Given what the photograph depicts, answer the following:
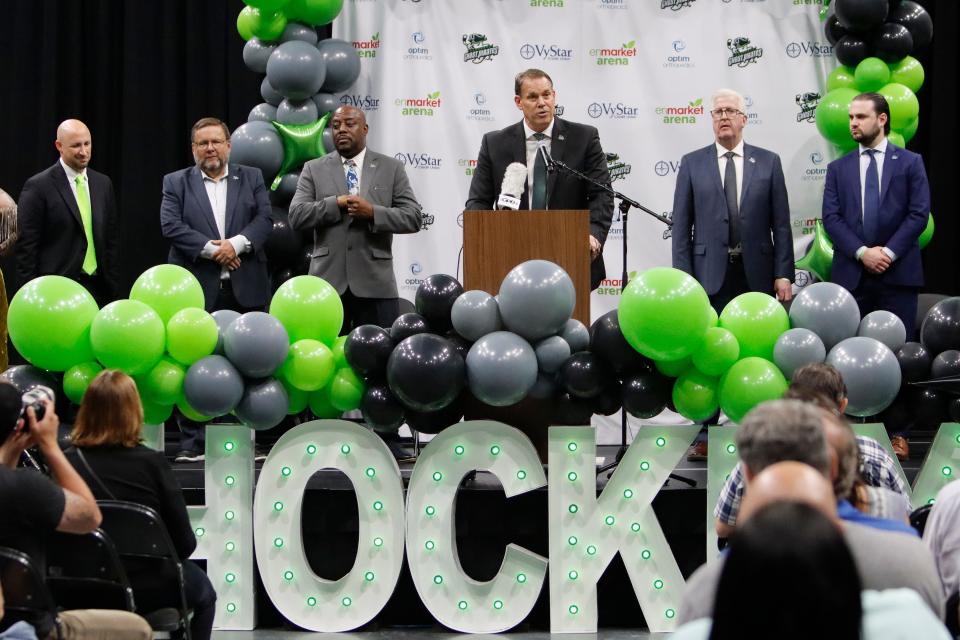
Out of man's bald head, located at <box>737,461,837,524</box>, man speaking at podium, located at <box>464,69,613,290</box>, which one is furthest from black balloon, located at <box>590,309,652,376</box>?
man's bald head, located at <box>737,461,837,524</box>

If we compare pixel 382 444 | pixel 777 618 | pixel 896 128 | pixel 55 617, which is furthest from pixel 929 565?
pixel 896 128

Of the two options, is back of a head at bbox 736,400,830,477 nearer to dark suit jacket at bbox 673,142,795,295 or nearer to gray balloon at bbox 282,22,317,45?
dark suit jacket at bbox 673,142,795,295

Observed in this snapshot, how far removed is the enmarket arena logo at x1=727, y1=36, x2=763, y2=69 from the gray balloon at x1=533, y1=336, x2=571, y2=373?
4050 mm

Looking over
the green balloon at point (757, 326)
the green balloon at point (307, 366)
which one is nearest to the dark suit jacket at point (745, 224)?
the green balloon at point (757, 326)

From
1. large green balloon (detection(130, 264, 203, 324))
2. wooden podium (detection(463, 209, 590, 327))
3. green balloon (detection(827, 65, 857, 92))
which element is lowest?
large green balloon (detection(130, 264, 203, 324))

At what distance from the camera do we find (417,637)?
4.99m

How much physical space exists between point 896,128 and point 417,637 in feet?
14.5

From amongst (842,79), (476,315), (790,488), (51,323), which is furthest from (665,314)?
(842,79)

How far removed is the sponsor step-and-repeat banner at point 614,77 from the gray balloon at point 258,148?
1.14 metres

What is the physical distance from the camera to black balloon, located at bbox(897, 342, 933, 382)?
4824 mm

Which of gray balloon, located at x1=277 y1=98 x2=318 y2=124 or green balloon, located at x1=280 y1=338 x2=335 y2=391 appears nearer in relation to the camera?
green balloon, located at x1=280 y1=338 x2=335 y2=391

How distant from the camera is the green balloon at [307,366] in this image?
4961mm

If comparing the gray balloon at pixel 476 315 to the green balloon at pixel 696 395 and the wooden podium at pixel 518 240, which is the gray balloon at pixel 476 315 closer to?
the wooden podium at pixel 518 240

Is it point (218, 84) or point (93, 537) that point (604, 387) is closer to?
point (93, 537)
